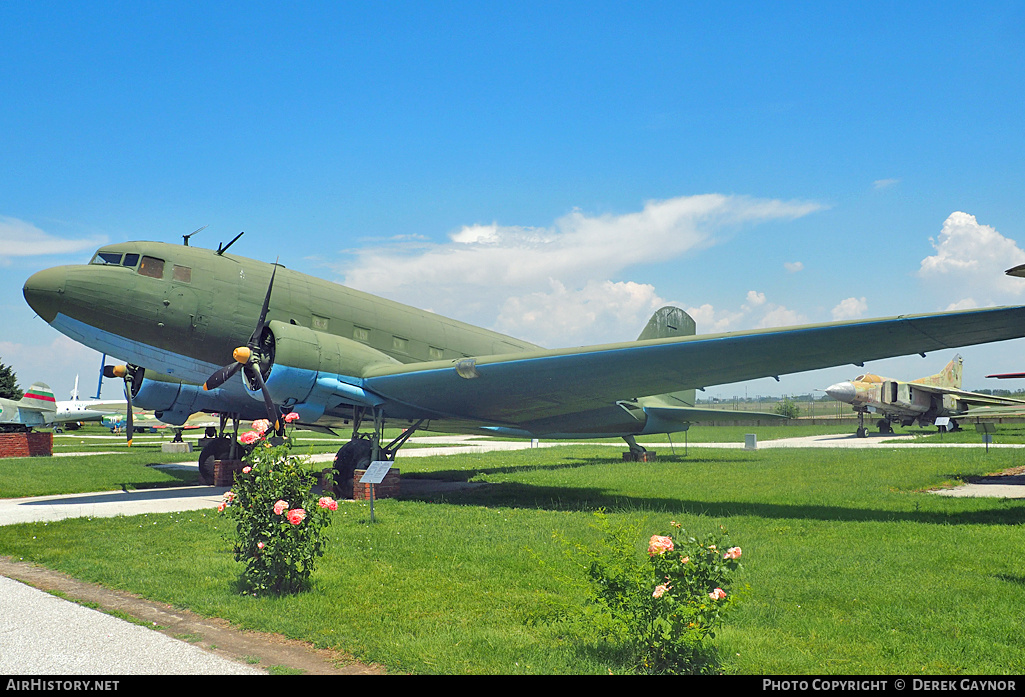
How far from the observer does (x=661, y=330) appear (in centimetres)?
2506

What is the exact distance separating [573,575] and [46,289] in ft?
43.1

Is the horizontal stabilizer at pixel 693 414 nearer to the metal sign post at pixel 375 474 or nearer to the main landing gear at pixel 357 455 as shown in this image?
the main landing gear at pixel 357 455

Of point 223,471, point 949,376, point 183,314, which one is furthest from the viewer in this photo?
point 949,376

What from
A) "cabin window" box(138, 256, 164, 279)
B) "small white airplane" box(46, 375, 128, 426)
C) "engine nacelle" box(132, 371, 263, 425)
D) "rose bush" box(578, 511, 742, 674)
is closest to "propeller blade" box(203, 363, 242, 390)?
"cabin window" box(138, 256, 164, 279)

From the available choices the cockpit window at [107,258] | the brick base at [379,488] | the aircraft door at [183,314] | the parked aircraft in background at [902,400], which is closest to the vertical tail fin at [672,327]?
the brick base at [379,488]

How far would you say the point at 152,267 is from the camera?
15.2m

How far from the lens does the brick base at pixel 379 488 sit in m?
15.6

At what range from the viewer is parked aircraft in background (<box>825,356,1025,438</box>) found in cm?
4716

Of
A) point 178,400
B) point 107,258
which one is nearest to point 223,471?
point 178,400

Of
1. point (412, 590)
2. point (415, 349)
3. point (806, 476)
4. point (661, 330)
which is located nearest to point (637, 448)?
point (661, 330)

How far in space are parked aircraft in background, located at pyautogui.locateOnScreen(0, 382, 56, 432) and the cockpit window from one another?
114 feet

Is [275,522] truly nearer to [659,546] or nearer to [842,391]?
[659,546]

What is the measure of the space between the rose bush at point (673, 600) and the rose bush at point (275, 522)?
3.80 meters
